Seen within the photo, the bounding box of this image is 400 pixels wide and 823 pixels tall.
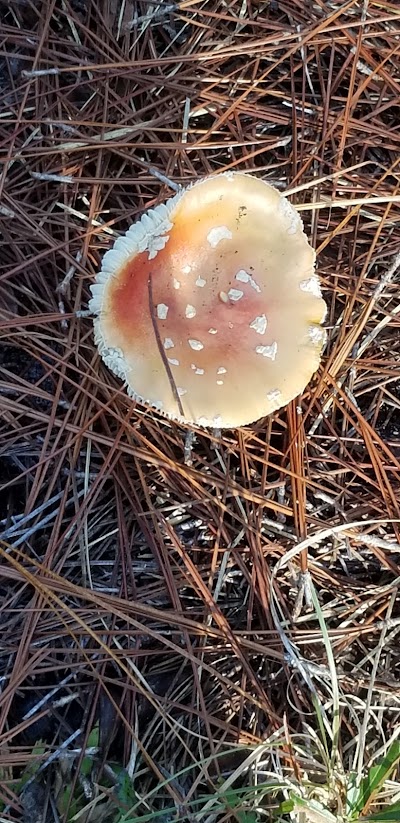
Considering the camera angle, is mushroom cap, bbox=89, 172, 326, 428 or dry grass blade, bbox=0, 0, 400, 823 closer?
mushroom cap, bbox=89, 172, 326, 428

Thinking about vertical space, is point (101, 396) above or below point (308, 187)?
below

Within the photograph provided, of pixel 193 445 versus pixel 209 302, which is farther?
pixel 193 445

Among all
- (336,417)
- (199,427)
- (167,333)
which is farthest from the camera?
(336,417)

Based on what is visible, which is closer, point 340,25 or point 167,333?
point 167,333

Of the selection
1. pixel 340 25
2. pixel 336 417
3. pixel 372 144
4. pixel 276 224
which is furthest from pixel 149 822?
pixel 340 25

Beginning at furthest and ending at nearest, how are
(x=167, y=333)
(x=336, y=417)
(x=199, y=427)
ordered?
(x=336, y=417) < (x=199, y=427) < (x=167, y=333)

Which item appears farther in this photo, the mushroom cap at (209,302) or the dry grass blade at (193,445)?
the dry grass blade at (193,445)

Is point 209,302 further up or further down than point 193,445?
further up

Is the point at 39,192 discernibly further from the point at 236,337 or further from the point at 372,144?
the point at 372,144
